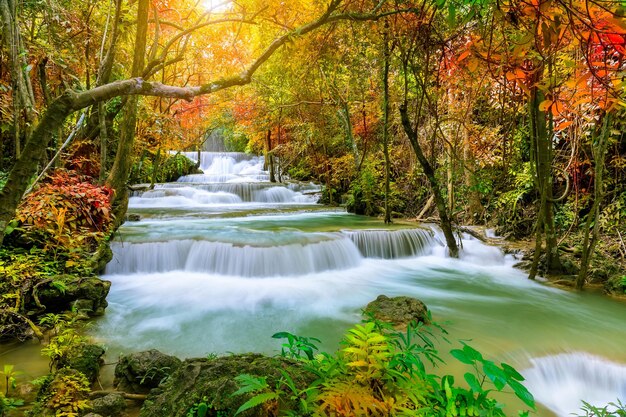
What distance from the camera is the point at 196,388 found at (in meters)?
1.68

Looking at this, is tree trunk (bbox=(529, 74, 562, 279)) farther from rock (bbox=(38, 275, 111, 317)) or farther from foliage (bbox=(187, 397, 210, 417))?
rock (bbox=(38, 275, 111, 317))

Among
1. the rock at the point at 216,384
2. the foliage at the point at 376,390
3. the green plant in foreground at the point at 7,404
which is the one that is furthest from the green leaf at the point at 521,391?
the green plant in foreground at the point at 7,404

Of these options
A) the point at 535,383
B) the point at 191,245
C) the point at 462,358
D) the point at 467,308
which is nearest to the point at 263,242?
the point at 191,245

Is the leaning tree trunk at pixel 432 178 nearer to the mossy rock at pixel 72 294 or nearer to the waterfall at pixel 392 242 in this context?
the waterfall at pixel 392 242

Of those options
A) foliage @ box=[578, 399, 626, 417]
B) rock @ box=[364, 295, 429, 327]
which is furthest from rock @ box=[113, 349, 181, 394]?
foliage @ box=[578, 399, 626, 417]

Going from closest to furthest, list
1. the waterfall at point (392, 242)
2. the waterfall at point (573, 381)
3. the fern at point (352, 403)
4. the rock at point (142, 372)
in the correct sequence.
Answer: the fern at point (352, 403) < the rock at point (142, 372) < the waterfall at point (573, 381) < the waterfall at point (392, 242)

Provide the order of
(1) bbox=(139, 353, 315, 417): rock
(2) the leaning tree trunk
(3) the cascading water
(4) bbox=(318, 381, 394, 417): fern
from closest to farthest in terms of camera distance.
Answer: (4) bbox=(318, 381, 394, 417): fern → (1) bbox=(139, 353, 315, 417): rock → (3) the cascading water → (2) the leaning tree trunk

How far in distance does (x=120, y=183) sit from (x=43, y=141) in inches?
176

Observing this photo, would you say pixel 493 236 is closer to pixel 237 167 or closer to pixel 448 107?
pixel 448 107

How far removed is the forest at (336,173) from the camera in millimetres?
1770

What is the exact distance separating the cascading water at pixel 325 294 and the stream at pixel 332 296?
2 centimetres

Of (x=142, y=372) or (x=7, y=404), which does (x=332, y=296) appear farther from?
(x=7, y=404)

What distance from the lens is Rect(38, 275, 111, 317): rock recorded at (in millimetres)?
4059

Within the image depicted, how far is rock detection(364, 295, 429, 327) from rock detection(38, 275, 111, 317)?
12.1 feet
